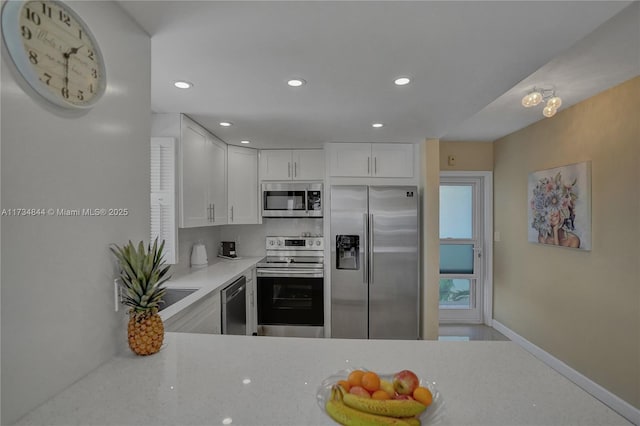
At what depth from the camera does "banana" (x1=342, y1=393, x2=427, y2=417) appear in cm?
75

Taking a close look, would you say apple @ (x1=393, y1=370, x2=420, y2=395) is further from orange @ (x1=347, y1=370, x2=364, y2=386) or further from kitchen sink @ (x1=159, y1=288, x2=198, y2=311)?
kitchen sink @ (x1=159, y1=288, x2=198, y2=311)

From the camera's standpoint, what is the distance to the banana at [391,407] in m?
0.75

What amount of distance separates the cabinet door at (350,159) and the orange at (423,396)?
278cm

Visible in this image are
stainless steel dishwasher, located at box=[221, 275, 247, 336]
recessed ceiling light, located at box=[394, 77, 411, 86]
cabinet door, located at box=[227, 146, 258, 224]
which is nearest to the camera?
recessed ceiling light, located at box=[394, 77, 411, 86]

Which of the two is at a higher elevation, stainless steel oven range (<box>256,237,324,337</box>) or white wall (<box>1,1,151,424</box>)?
white wall (<box>1,1,151,424</box>)

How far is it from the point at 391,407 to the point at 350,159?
2910mm

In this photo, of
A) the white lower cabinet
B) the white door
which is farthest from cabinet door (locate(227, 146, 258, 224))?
the white door

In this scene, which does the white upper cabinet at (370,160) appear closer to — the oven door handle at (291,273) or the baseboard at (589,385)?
the oven door handle at (291,273)

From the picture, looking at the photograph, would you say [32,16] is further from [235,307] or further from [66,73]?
[235,307]

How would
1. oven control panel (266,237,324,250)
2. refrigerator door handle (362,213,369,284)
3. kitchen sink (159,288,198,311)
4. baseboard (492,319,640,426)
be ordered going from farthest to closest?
1. oven control panel (266,237,324,250)
2. refrigerator door handle (362,213,369,284)
3. kitchen sink (159,288,198,311)
4. baseboard (492,319,640,426)

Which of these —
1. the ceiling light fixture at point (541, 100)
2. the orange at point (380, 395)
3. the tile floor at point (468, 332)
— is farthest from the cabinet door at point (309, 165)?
the orange at point (380, 395)

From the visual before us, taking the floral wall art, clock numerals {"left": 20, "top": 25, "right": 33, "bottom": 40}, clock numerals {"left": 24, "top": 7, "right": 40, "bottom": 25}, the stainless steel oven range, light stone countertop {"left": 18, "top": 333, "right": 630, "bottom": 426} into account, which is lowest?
the stainless steel oven range

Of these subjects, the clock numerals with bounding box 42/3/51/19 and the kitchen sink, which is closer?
the clock numerals with bounding box 42/3/51/19

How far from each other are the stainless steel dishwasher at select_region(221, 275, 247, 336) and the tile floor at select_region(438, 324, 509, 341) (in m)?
2.32
